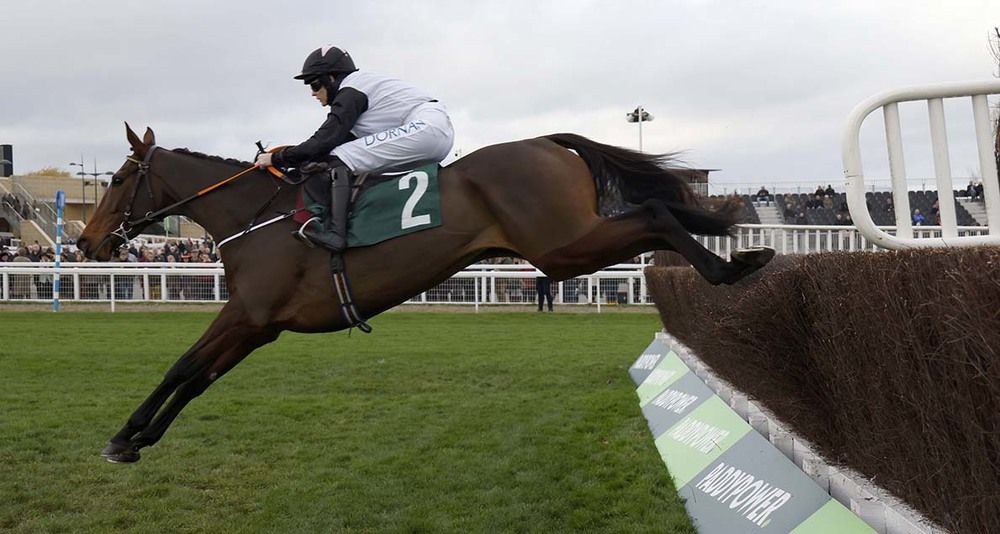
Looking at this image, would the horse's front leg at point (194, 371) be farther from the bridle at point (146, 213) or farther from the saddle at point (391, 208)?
the bridle at point (146, 213)

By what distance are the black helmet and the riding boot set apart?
1.68ft

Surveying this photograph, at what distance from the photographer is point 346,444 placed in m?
6.21

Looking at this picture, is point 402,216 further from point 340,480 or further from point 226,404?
point 226,404

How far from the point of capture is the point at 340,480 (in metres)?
5.21

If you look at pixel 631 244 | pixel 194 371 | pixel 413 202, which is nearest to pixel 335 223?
pixel 413 202

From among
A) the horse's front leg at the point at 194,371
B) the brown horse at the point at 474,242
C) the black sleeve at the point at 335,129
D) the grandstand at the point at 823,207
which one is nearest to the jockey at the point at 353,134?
the black sleeve at the point at 335,129

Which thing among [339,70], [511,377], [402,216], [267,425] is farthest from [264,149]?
[511,377]

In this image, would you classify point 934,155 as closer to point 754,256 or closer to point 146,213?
point 754,256

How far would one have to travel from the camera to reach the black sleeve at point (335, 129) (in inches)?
163

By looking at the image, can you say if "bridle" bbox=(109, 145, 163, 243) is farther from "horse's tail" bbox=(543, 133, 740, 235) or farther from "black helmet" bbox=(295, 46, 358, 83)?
"horse's tail" bbox=(543, 133, 740, 235)

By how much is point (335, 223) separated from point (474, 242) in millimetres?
617

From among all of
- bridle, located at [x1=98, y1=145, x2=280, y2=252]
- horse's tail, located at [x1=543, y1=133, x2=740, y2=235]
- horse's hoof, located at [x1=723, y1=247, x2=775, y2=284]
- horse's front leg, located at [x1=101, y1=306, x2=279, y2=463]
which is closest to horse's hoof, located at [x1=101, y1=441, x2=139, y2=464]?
horse's front leg, located at [x1=101, y1=306, x2=279, y2=463]

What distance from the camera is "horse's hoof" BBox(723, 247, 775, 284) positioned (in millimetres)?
3672

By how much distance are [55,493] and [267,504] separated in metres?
1.17
